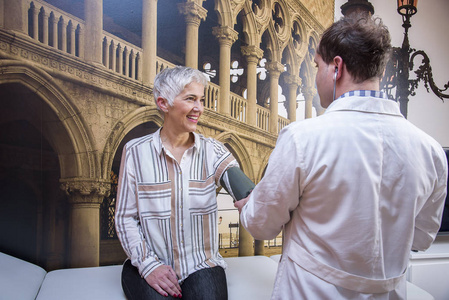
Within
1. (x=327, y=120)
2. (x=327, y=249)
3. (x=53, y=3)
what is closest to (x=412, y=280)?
(x=327, y=249)

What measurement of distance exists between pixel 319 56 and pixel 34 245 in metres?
1.56

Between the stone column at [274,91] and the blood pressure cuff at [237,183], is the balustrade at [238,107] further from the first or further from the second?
the blood pressure cuff at [237,183]

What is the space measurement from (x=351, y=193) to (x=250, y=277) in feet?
3.69

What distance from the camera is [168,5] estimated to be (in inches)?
85.7

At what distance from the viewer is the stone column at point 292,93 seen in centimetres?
290

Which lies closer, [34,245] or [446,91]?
[34,245]

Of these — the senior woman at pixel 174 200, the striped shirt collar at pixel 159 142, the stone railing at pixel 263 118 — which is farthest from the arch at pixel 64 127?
the stone railing at pixel 263 118

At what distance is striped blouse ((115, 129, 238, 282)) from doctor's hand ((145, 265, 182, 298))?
75 mm

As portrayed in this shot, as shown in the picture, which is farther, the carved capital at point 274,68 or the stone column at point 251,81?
the carved capital at point 274,68

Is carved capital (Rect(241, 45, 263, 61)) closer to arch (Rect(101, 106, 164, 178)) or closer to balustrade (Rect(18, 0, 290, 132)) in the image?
balustrade (Rect(18, 0, 290, 132))

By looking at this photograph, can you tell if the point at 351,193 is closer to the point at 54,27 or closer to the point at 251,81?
the point at 54,27

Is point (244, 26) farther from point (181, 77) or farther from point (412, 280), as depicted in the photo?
Answer: point (412, 280)

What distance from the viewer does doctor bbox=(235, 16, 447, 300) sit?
41.2 inches

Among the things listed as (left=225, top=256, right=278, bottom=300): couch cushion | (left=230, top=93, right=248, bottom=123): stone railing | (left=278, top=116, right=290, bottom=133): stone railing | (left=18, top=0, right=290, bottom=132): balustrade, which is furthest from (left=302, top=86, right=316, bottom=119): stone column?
(left=225, top=256, right=278, bottom=300): couch cushion
